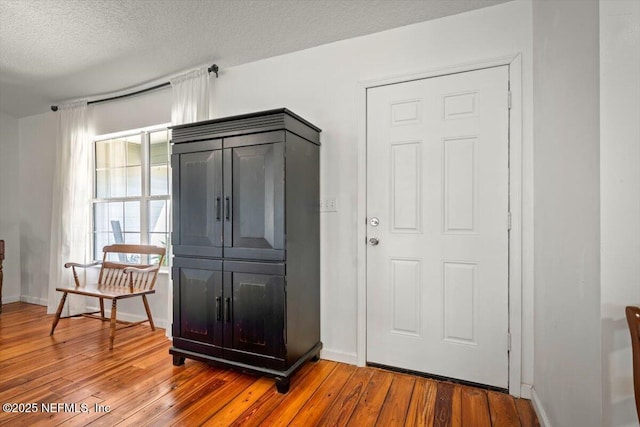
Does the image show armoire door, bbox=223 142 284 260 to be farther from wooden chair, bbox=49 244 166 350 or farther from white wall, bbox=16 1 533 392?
wooden chair, bbox=49 244 166 350

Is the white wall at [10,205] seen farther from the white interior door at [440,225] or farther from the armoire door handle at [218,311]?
the white interior door at [440,225]

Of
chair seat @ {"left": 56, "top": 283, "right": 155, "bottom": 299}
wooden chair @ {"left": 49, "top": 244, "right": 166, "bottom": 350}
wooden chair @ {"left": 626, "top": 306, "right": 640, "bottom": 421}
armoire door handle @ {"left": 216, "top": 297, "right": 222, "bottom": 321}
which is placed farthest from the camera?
wooden chair @ {"left": 49, "top": 244, "right": 166, "bottom": 350}

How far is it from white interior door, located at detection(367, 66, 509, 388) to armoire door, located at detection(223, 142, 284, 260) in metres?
0.71

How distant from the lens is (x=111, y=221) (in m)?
3.63

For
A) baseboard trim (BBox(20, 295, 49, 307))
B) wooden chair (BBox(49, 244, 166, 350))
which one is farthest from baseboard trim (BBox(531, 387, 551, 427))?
baseboard trim (BBox(20, 295, 49, 307))

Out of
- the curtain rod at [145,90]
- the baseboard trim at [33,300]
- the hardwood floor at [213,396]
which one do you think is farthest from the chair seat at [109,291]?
the curtain rod at [145,90]

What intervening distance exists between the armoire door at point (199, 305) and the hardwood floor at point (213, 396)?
26 centimetres

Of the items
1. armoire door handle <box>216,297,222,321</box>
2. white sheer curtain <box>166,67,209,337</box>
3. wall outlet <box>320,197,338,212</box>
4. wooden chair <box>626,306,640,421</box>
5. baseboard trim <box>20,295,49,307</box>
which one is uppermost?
white sheer curtain <box>166,67,209,337</box>

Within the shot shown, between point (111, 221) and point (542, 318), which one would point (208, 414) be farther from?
point (111, 221)

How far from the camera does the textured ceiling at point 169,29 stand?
1988mm

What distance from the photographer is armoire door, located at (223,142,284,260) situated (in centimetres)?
196

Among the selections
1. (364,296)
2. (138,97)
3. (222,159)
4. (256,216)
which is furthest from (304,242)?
(138,97)

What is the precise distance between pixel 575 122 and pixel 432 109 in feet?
3.04

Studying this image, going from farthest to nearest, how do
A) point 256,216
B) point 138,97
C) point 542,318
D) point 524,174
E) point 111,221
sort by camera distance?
point 111,221
point 138,97
point 256,216
point 524,174
point 542,318
